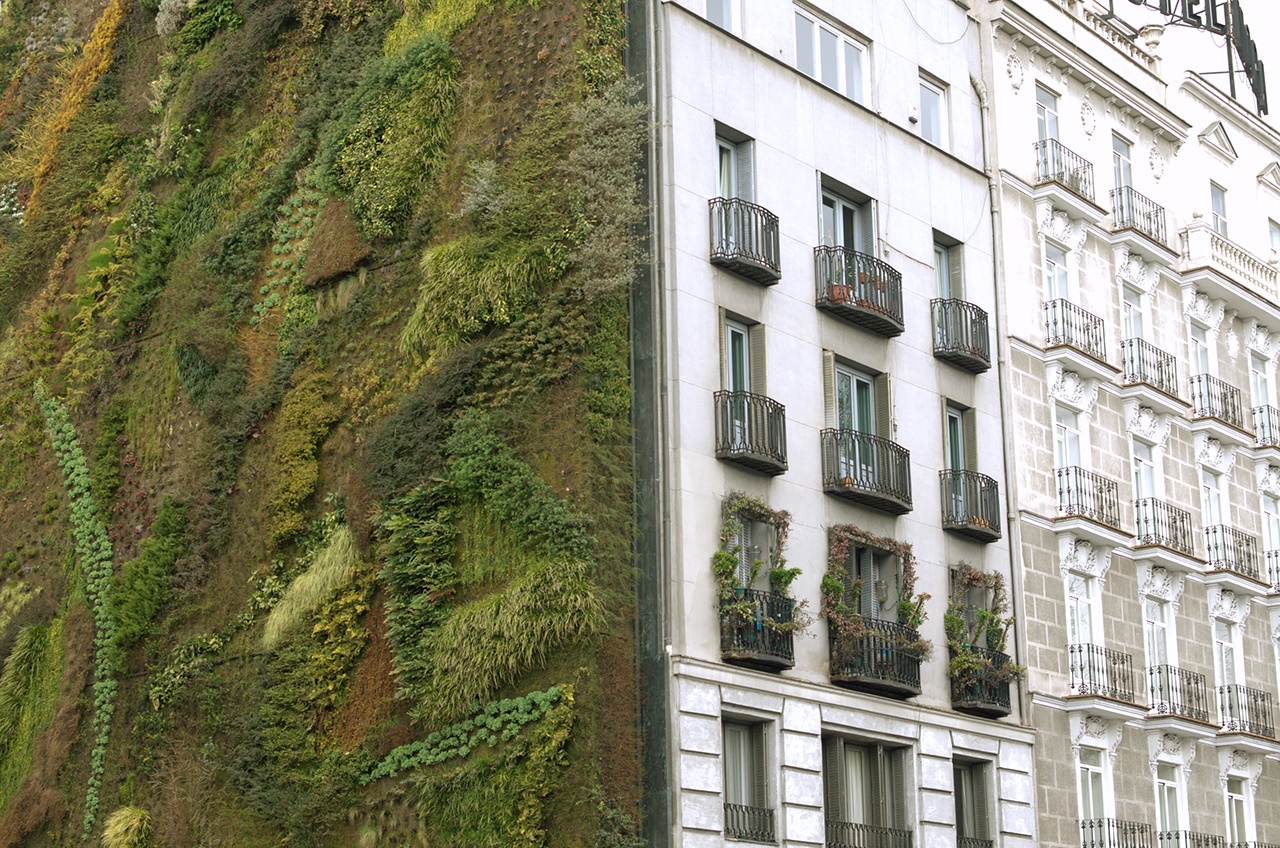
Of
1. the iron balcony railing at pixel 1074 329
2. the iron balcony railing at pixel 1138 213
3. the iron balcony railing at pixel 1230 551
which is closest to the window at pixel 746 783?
the iron balcony railing at pixel 1074 329

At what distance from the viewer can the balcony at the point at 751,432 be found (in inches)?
1357

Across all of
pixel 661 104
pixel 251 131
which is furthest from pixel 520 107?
pixel 251 131

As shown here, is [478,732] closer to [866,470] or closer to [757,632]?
[757,632]

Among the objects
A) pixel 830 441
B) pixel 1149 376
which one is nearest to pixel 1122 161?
pixel 1149 376

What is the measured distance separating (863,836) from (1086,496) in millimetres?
10973

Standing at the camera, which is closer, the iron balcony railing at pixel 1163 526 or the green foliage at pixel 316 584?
the green foliage at pixel 316 584

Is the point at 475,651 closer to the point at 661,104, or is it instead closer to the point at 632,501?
the point at 632,501

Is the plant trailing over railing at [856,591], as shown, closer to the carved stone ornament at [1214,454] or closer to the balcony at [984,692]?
the balcony at [984,692]

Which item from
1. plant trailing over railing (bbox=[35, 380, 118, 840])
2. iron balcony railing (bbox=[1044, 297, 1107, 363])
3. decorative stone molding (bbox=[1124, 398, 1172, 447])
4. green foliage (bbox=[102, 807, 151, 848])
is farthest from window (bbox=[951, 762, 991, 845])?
plant trailing over railing (bbox=[35, 380, 118, 840])

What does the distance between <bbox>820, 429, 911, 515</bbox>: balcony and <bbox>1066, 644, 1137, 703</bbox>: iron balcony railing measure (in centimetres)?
631

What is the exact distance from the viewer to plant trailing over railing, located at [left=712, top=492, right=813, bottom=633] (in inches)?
1318

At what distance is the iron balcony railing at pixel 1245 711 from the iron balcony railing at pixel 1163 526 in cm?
324

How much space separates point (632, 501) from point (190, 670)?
28.3 ft

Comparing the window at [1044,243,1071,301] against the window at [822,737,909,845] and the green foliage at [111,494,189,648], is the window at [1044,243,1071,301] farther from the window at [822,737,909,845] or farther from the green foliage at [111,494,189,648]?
the green foliage at [111,494,189,648]
